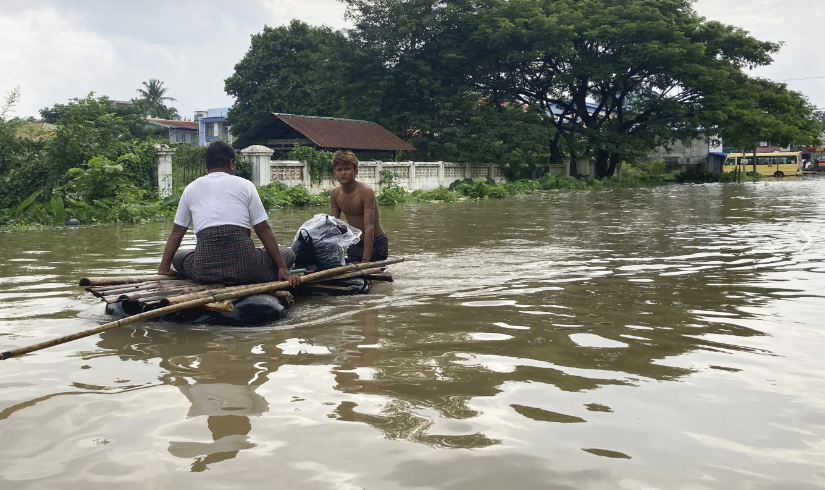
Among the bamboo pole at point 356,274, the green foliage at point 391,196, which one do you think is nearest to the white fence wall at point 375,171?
Answer: the green foliage at point 391,196

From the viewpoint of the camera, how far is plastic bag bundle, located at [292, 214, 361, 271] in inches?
267

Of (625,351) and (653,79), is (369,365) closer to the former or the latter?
(625,351)

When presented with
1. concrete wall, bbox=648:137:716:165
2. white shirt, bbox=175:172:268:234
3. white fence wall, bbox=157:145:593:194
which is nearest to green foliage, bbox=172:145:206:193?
white fence wall, bbox=157:145:593:194

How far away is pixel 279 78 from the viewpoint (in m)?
41.8

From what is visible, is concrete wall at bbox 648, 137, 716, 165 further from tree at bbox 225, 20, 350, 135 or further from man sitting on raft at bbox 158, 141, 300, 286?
man sitting on raft at bbox 158, 141, 300, 286

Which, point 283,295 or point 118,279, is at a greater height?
point 118,279

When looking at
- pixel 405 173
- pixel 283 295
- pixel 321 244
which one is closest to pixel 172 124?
pixel 405 173

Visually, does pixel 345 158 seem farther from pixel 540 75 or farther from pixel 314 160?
pixel 540 75

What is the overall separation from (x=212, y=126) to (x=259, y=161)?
127 ft

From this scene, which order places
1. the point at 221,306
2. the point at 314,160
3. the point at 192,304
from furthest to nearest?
the point at 314,160 < the point at 221,306 < the point at 192,304

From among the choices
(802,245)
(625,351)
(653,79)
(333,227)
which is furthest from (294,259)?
(653,79)

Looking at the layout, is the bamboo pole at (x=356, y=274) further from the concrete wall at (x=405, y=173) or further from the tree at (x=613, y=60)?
the tree at (x=613, y=60)

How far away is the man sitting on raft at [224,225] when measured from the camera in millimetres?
5617

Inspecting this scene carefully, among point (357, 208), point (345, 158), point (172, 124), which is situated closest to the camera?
point (345, 158)
